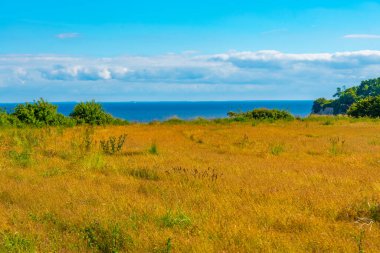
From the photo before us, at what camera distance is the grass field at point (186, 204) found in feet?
21.7

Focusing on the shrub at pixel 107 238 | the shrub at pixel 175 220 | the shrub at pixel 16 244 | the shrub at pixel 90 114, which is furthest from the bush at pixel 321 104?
the shrub at pixel 16 244

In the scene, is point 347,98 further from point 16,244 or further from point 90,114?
point 16,244

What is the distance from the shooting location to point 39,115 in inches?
1378

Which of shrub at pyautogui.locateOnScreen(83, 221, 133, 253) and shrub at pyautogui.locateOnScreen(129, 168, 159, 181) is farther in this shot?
shrub at pyautogui.locateOnScreen(129, 168, 159, 181)

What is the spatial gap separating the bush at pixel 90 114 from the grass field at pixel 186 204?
72.9 ft

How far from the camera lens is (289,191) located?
10.1 metres

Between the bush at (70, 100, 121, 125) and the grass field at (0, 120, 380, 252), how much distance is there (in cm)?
2222

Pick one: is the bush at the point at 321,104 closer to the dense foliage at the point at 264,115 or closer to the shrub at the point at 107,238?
the dense foliage at the point at 264,115

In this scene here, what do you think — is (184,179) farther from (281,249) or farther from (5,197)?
(281,249)

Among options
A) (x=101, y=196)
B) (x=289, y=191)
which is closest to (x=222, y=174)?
(x=289, y=191)

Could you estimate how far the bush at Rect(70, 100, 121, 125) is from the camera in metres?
38.4

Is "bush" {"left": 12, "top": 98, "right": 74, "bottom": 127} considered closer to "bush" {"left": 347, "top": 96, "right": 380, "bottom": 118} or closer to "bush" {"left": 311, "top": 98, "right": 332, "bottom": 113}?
"bush" {"left": 347, "top": 96, "right": 380, "bottom": 118}

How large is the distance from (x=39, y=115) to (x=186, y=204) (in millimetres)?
28949

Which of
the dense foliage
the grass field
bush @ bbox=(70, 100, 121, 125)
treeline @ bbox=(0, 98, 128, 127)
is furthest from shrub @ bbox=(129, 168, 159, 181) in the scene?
the dense foliage
